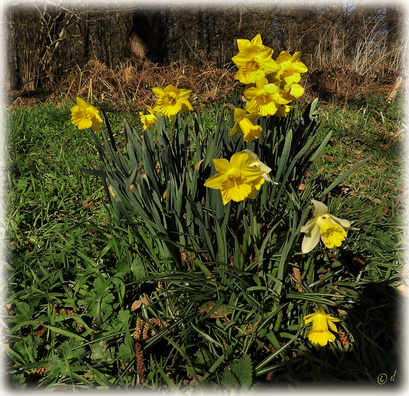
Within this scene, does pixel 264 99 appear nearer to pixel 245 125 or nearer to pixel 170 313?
pixel 245 125

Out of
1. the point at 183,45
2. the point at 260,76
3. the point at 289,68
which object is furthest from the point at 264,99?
the point at 183,45

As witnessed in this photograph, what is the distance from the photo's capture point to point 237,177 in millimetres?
1162

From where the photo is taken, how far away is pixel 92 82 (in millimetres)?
5387

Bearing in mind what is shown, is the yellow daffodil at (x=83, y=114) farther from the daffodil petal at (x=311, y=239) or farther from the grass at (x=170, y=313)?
the daffodil petal at (x=311, y=239)

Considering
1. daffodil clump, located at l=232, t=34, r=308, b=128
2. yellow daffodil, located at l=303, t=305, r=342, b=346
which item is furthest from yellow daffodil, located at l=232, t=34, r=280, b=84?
yellow daffodil, located at l=303, t=305, r=342, b=346

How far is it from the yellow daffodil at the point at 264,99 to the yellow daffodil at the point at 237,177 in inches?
10.5

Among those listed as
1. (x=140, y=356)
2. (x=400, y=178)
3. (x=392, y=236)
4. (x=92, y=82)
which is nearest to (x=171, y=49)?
(x=92, y=82)

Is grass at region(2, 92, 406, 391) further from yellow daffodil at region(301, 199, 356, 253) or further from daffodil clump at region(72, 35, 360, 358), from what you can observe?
yellow daffodil at region(301, 199, 356, 253)

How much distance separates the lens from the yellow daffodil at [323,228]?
1.10m

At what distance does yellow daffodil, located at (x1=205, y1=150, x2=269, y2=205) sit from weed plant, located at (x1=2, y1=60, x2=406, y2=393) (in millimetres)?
200

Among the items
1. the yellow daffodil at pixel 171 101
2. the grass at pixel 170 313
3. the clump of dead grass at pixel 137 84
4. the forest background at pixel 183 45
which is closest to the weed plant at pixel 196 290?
the grass at pixel 170 313

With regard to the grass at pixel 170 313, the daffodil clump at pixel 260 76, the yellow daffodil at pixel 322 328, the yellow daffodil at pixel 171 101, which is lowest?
the grass at pixel 170 313

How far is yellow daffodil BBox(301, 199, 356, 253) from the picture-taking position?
3.62 feet

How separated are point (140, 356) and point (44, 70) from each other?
Result: 7.33 metres
